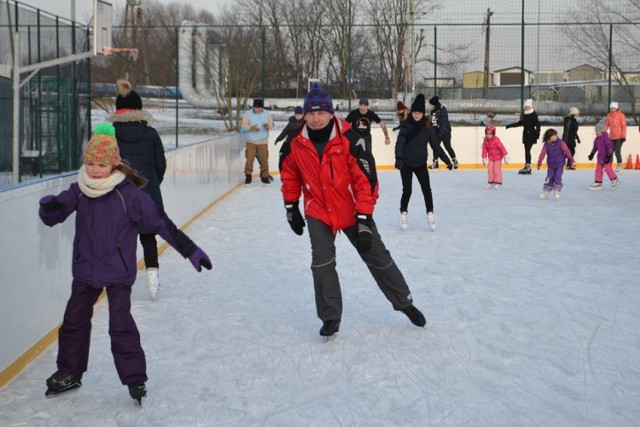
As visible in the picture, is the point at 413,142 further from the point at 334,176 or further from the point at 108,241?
the point at 108,241

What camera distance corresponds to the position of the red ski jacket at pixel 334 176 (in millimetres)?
4750

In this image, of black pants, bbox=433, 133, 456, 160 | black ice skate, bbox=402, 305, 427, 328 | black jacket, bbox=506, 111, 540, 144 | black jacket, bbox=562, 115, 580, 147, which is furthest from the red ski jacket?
black jacket, bbox=562, 115, 580, 147

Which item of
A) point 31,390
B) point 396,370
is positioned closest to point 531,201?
point 396,370

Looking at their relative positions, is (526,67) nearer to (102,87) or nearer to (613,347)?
(102,87)

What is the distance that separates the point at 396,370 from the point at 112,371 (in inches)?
52.9

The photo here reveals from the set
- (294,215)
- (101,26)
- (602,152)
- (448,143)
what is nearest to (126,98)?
(294,215)

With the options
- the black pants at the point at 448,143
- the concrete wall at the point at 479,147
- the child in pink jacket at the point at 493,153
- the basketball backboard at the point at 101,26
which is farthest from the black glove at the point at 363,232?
the concrete wall at the point at 479,147

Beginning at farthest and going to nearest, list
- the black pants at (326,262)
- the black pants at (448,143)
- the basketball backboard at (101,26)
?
the black pants at (448,143)
the basketball backboard at (101,26)
the black pants at (326,262)

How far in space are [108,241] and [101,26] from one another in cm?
634

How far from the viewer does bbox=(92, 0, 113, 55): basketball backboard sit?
926cm

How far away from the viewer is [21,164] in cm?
844

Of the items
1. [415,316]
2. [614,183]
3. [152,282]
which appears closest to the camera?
[415,316]

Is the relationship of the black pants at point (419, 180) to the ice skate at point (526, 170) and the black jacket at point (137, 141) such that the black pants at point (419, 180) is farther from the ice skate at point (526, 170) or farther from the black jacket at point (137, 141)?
the ice skate at point (526, 170)

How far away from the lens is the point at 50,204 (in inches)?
144
